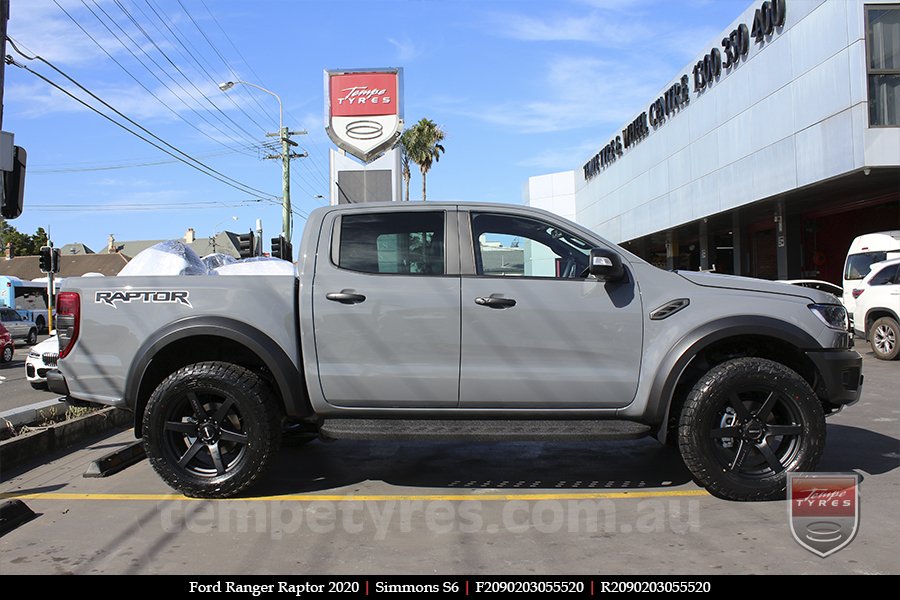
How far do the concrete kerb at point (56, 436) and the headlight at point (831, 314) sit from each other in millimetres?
6047

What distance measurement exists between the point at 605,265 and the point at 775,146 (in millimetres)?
18601

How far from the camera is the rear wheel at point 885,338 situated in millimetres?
12320

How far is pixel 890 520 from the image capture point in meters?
4.12

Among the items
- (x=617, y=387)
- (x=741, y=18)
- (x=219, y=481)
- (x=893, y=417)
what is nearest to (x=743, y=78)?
(x=741, y=18)

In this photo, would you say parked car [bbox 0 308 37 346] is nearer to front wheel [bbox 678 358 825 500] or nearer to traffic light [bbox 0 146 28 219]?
traffic light [bbox 0 146 28 219]

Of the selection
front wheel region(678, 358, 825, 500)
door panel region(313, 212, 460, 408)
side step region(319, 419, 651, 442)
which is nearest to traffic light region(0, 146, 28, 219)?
door panel region(313, 212, 460, 408)

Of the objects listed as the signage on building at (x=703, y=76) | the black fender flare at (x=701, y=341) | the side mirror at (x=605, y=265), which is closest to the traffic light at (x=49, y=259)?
the side mirror at (x=605, y=265)

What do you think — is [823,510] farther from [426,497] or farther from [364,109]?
[364,109]

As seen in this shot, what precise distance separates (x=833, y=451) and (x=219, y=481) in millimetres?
4927

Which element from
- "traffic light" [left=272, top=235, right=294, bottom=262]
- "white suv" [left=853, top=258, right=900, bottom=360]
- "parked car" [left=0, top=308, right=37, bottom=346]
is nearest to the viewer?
"white suv" [left=853, top=258, right=900, bottom=360]

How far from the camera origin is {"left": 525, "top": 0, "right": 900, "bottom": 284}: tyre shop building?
16359mm

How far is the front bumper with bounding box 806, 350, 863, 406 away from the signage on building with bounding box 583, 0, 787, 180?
59.8 ft

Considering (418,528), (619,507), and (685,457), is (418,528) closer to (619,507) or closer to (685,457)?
(619,507)
